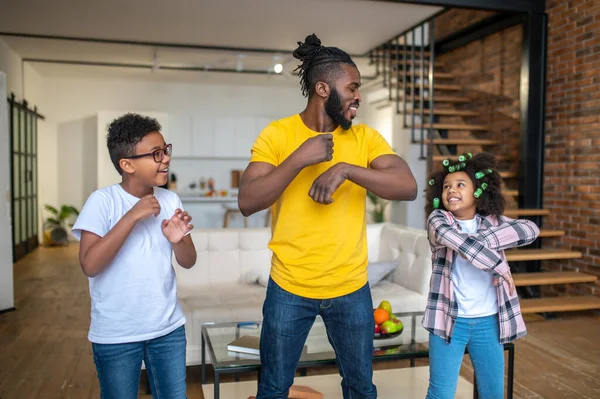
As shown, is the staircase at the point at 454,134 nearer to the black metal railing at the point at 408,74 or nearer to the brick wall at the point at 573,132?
the black metal railing at the point at 408,74

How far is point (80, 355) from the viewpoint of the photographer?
3510mm

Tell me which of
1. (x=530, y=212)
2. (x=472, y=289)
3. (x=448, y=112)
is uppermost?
(x=448, y=112)

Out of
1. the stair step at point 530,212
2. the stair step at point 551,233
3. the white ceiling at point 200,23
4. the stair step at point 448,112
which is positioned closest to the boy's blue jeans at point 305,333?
the stair step at point 530,212

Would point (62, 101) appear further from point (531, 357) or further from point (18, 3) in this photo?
point (531, 357)

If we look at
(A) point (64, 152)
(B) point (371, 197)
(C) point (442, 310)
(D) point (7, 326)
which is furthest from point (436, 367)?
(A) point (64, 152)

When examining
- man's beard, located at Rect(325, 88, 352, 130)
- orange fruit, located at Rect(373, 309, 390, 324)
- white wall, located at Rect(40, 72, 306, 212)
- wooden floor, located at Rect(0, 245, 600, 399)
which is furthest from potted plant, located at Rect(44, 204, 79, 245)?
man's beard, located at Rect(325, 88, 352, 130)

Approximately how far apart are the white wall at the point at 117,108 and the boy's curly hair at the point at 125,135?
8138 millimetres

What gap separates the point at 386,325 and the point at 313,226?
1.32 m

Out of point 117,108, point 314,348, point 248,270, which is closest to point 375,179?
point 314,348

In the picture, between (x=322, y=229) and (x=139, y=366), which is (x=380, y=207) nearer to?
(x=322, y=229)

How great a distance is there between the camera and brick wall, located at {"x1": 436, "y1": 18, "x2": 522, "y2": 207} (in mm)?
5910

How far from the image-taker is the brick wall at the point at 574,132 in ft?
15.6

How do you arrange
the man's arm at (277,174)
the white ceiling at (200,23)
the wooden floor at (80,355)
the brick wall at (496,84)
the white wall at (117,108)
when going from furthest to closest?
the white wall at (117,108), the brick wall at (496,84), the white ceiling at (200,23), the wooden floor at (80,355), the man's arm at (277,174)

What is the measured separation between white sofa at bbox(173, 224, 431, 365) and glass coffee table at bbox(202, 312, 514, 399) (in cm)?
41
